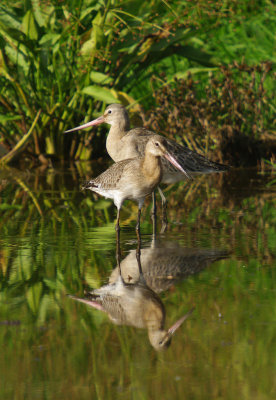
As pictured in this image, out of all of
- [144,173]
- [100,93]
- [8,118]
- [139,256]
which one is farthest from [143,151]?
[8,118]

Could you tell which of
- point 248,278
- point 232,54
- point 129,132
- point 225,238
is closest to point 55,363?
point 248,278

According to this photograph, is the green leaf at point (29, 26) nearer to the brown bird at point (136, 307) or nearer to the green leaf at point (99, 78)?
the green leaf at point (99, 78)

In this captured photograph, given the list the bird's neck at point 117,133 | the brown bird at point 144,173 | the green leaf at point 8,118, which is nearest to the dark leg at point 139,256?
the brown bird at point 144,173

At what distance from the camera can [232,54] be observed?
14625mm

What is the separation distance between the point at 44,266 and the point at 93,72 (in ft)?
19.2

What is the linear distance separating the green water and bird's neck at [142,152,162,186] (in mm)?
619

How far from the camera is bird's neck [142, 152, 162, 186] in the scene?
6938mm

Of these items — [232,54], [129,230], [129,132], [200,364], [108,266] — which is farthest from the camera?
[232,54]

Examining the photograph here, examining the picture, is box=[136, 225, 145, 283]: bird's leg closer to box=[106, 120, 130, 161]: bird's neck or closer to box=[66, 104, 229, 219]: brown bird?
box=[66, 104, 229, 219]: brown bird

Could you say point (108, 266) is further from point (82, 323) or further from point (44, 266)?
point (82, 323)

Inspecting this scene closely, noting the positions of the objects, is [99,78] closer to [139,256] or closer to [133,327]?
[139,256]

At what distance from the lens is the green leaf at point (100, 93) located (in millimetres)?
11188

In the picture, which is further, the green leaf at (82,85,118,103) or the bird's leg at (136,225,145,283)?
the green leaf at (82,85,118,103)

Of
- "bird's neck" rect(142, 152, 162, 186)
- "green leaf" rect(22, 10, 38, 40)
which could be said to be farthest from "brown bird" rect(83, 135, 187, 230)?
"green leaf" rect(22, 10, 38, 40)
